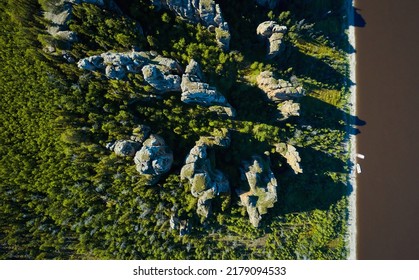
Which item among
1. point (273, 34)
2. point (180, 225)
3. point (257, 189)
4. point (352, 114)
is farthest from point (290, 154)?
point (180, 225)

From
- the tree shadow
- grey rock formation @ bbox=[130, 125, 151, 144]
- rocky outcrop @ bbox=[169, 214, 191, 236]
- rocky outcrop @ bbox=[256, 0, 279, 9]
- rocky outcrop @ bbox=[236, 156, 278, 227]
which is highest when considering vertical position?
the tree shadow

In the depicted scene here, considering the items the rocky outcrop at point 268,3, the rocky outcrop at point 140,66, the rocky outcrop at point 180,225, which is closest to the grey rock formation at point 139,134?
the rocky outcrop at point 140,66

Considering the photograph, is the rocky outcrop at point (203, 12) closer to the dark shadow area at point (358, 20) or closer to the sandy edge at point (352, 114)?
the sandy edge at point (352, 114)

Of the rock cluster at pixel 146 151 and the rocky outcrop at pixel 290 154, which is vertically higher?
the rocky outcrop at pixel 290 154

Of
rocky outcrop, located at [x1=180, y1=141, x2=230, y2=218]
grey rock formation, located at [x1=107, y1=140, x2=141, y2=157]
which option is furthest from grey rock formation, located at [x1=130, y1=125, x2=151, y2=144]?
rocky outcrop, located at [x1=180, y1=141, x2=230, y2=218]

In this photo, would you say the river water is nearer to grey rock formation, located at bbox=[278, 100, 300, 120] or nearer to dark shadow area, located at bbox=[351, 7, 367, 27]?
dark shadow area, located at bbox=[351, 7, 367, 27]

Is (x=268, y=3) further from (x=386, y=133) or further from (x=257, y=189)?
(x=386, y=133)
